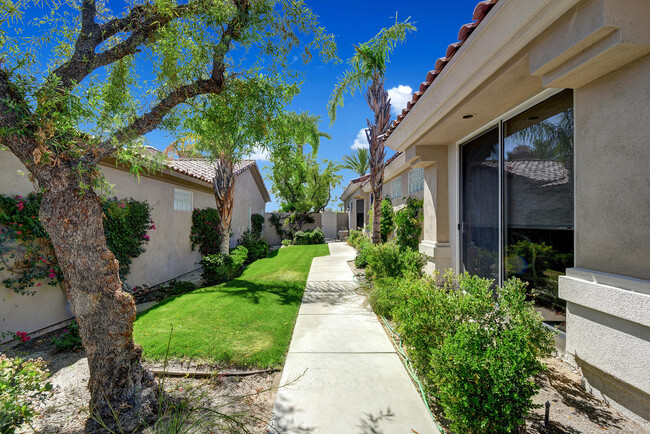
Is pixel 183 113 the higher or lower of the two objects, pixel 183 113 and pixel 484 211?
the higher

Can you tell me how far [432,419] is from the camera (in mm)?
2543

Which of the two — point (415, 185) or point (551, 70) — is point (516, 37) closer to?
point (551, 70)

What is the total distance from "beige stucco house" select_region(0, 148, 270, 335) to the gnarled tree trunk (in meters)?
6.11

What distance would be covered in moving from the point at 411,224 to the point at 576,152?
4.58 meters

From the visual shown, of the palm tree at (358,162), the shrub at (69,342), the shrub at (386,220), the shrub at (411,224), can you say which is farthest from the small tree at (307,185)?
the shrub at (69,342)

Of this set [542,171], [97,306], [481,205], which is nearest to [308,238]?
[481,205]

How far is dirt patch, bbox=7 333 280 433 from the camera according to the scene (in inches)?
98.3

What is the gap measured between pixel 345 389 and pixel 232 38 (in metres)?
4.67

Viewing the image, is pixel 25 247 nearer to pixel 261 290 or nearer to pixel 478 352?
Answer: pixel 261 290

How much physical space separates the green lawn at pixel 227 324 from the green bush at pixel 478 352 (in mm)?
2011

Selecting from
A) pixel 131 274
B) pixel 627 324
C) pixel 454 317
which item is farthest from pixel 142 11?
pixel 131 274

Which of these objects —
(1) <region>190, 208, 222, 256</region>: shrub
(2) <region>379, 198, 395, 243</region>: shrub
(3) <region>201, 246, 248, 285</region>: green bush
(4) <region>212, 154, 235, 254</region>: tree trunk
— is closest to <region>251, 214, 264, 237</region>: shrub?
(1) <region>190, 208, 222, 256</region>: shrub

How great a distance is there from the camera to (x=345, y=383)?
3.13 metres

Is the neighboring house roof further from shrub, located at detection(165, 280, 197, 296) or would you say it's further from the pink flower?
the pink flower
